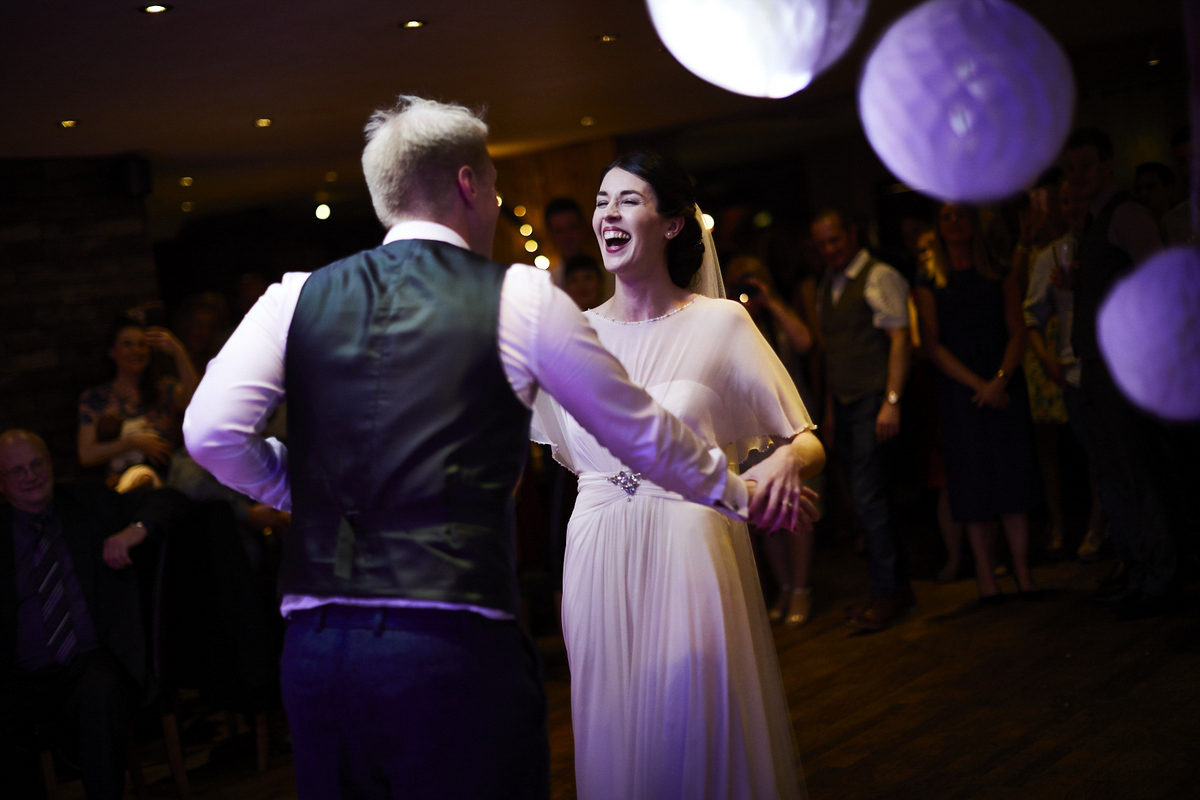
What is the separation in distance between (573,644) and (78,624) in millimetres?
1810

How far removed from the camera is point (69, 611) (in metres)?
3.19

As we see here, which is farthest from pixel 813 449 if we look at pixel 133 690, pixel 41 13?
pixel 41 13

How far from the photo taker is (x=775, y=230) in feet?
25.7

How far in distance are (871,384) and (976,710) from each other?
1.53 meters

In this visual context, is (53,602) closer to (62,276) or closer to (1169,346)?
(1169,346)

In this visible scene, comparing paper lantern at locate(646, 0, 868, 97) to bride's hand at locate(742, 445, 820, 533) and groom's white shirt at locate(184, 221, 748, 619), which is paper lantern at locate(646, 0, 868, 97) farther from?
groom's white shirt at locate(184, 221, 748, 619)

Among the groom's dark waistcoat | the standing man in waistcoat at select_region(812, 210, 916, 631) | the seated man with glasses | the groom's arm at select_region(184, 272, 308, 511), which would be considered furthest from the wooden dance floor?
the groom's arm at select_region(184, 272, 308, 511)

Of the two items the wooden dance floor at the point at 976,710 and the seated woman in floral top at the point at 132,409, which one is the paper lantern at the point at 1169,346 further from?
the seated woman in floral top at the point at 132,409

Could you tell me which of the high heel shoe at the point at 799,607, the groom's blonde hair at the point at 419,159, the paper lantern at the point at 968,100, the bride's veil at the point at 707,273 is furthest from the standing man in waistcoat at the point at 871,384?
the groom's blonde hair at the point at 419,159

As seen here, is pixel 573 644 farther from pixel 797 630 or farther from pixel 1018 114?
pixel 797 630

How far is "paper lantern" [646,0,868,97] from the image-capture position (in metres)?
1.98

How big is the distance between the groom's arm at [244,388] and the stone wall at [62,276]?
4.62 meters

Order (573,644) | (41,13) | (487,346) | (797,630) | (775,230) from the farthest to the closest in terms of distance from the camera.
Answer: (775,230) < (797,630) < (41,13) < (573,644) < (487,346)

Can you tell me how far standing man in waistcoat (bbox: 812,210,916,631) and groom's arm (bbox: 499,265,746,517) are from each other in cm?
303
